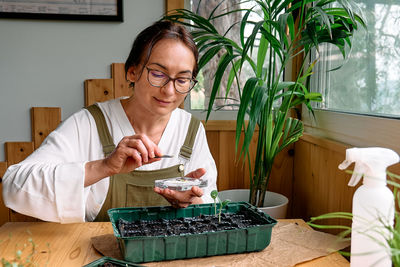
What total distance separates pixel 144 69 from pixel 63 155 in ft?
1.50

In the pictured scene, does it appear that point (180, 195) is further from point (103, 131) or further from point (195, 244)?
point (103, 131)

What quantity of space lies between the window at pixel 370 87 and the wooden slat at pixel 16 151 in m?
1.75

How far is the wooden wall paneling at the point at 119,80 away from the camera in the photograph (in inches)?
90.0

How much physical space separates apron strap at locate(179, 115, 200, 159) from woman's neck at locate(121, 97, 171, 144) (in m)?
0.11

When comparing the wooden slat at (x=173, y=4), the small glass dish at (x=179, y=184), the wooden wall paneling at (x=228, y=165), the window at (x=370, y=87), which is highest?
the wooden slat at (x=173, y=4)

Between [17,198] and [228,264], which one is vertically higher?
[17,198]

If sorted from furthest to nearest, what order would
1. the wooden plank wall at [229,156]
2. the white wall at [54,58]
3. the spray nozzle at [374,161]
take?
the white wall at [54,58]
the wooden plank wall at [229,156]
the spray nozzle at [374,161]

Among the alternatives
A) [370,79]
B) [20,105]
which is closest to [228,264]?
[370,79]

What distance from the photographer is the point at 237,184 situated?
2.39 metres

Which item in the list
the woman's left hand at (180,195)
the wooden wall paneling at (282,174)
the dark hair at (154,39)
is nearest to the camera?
the woman's left hand at (180,195)

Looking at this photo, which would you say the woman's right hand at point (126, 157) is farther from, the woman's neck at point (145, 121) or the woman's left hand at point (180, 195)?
the woman's neck at point (145, 121)

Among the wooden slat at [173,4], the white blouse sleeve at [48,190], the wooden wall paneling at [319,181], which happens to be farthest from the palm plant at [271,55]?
the white blouse sleeve at [48,190]

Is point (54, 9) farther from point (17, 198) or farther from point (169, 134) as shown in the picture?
point (17, 198)

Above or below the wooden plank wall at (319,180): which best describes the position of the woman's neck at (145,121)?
above
